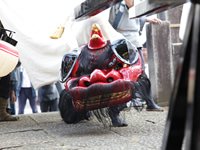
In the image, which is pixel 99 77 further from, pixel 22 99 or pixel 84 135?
pixel 22 99

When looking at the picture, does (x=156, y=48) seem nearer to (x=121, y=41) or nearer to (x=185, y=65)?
(x=121, y=41)

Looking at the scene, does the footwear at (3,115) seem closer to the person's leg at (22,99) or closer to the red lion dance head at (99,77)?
the red lion dance head at (99,77)

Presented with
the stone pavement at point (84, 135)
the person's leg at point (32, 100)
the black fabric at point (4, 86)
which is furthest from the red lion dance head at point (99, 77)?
the person's leg at point (32, 100)

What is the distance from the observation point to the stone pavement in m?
1.77

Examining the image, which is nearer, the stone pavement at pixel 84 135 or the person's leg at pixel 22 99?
the stone pavement at pixel 84 135

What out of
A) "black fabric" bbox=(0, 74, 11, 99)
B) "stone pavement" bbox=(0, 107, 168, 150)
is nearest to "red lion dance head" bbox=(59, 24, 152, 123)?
"stone pavement" bbox=(0, 107, 168, 150)

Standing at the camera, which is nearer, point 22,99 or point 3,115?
point 3,115

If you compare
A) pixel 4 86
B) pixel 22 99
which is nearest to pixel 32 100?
pixel 22 99

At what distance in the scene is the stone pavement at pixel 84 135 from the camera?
1774 millimetres

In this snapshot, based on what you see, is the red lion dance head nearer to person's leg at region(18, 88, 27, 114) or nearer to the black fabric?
the black fabric

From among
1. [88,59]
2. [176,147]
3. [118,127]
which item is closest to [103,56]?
[88,59]

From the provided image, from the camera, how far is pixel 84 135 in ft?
6.88

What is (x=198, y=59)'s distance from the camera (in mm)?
632

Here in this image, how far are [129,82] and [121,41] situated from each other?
0.38m
